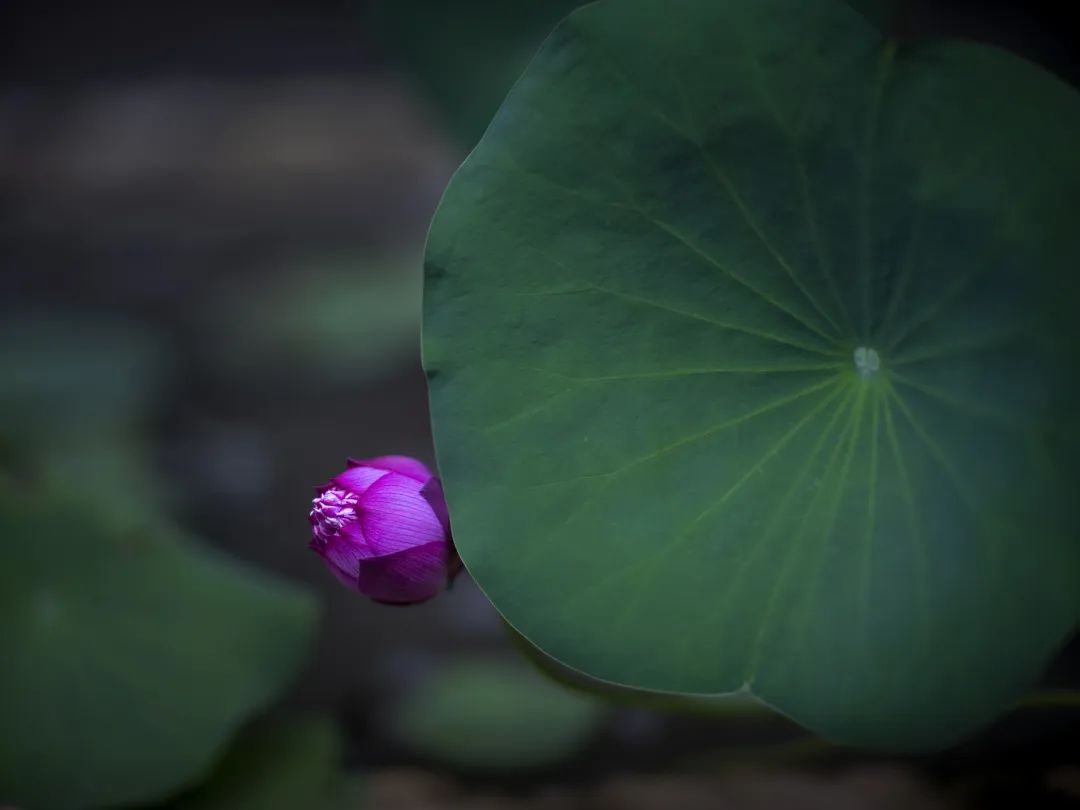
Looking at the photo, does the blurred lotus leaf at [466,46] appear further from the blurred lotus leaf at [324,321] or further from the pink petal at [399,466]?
the blurred lotus leaf at [324,321]

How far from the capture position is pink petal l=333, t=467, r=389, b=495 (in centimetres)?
85

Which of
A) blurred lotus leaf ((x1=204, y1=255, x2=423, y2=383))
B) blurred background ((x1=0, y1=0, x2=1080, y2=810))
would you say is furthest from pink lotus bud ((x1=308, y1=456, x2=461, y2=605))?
blurred lotus leaf ((x1=204, y1=255, x2=423, y2=383))

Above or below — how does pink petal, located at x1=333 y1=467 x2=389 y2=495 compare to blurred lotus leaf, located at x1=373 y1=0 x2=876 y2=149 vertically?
below

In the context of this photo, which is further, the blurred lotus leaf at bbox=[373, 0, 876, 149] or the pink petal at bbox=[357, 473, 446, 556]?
the blurred lotus leaf at bbox=[373, 0, 876, 149]

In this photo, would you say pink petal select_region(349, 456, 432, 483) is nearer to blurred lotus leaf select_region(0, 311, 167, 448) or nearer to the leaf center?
the leaf center

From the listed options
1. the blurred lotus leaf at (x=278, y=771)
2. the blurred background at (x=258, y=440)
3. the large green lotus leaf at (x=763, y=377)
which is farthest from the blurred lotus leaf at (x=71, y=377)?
the large green lotus leaf at (x=763, y=377)

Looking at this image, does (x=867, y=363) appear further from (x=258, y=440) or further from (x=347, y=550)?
(x=258, y=440)

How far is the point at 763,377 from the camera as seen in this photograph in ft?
2.86

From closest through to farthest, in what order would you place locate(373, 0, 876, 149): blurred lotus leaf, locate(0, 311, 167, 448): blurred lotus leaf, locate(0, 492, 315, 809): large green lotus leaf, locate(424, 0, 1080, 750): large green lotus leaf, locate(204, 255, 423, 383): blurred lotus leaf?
locate(424, 0, 1080, 750): large green lotus leaf → locate(0, 492, 315, 809): large green lotus leaf → locate(373, 0, 876, 149): blurred lotus leaf → locate(0, 311, 167, 448): blurred lotus leaf → locate(204, 255, 423, 383): blurred lotus leaf

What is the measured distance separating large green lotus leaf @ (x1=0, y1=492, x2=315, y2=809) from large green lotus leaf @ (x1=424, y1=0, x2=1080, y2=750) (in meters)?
0.49

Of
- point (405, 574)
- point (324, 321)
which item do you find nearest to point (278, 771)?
point (405, 574)

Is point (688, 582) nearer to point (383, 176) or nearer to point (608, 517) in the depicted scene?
point (608, 517)

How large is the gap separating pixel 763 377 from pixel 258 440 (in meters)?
1.13

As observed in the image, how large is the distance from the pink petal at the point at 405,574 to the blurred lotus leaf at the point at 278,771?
0.42 m
